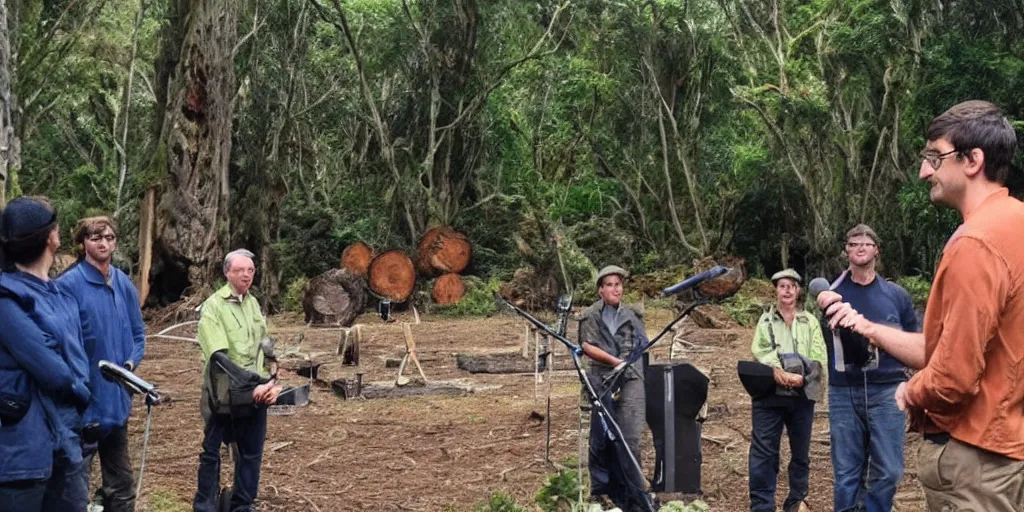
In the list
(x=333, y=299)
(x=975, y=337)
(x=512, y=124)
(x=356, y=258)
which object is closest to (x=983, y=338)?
(x=975, y=337)

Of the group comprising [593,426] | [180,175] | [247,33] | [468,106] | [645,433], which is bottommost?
[645,433]

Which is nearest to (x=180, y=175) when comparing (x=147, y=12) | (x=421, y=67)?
(x=421, y=67)

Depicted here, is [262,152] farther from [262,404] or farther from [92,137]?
[262,404]

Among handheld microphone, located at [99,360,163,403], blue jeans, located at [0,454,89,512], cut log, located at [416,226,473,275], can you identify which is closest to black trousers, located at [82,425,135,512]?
handheld microphone, located at [99,360,163,403]

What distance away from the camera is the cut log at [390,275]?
2331 cm

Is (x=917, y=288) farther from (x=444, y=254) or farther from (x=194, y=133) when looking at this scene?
(x=194, y=133)

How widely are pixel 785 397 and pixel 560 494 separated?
160 centimetres

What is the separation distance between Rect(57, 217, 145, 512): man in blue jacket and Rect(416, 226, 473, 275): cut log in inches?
725

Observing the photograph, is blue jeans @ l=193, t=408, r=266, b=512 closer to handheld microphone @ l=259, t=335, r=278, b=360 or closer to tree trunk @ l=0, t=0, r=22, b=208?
handheld microphone @ l=259, t=335, r=278, b=360

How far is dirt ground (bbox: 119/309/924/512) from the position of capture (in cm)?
795

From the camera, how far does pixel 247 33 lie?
28859mm

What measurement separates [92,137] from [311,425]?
31.3 meters

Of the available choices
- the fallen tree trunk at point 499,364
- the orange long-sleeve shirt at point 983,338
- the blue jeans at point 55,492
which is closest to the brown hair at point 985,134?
the orange long-sleeve shirt at point 983,338

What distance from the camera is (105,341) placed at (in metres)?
5.87
